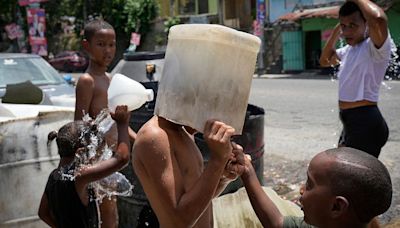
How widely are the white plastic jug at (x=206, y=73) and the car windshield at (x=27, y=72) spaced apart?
17.9 feet

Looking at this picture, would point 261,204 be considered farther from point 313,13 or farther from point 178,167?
point 313,13

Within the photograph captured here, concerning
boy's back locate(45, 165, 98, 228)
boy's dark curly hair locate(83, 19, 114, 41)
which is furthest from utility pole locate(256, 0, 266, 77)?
boy's back locate(45, 165, 98, 228)

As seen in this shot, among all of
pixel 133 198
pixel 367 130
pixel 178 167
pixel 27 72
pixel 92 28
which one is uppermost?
pixel 92 28

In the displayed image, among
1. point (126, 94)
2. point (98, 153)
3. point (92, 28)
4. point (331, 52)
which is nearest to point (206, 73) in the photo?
point (126, 94)

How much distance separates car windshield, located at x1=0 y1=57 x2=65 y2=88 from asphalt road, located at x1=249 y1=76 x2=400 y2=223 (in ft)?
10.7

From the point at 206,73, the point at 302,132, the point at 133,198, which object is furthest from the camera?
the point at 302,132

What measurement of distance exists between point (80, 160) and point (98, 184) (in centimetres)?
41

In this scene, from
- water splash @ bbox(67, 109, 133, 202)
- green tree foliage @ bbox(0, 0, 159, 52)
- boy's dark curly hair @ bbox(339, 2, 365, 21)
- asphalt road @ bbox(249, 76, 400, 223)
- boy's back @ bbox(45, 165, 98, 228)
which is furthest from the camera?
green tree foliage @ bbox(0, 0, 159, 52)

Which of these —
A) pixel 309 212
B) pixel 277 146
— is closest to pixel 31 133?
pixel 309 212

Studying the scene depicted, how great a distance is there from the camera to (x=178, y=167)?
5.95ft

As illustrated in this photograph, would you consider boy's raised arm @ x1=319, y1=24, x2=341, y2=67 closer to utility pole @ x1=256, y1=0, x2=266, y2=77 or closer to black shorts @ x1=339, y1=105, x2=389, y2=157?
black shorts @ x1=339, y1=105, x2=389, y2=157

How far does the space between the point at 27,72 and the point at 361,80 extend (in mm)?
5138

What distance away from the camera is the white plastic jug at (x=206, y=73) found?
5.53ft

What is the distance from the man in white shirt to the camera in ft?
11.1
